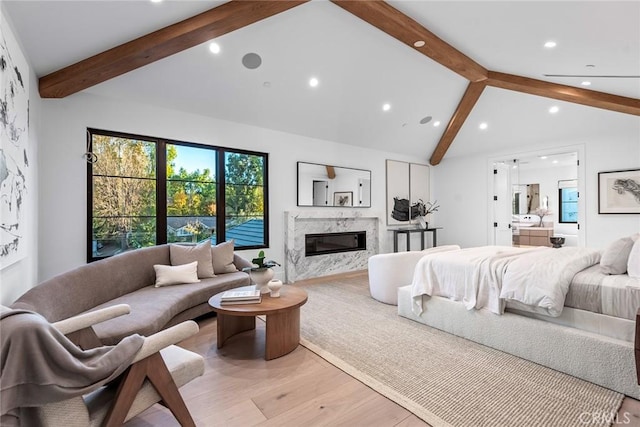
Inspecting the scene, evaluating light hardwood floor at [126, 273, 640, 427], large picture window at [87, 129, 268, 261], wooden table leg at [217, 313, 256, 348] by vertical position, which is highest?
large picture window at [87, 129, 268, 261]

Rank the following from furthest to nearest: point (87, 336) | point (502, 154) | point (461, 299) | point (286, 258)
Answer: point (502, 154) < point (286, 258) < point (461, 299) < point (87, 336)

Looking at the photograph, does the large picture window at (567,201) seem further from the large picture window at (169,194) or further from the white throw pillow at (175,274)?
the white throw pillow at (175,274)

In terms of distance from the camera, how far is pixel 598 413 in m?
1.78

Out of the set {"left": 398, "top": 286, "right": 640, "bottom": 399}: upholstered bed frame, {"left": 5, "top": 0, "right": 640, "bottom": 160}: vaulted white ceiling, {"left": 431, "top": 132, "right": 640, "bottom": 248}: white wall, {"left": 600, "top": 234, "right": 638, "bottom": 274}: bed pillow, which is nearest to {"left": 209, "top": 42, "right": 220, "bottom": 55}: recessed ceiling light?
{"left": 5, "top": 0, "right": 640, "bottom": 160}: vaulted white ceiling

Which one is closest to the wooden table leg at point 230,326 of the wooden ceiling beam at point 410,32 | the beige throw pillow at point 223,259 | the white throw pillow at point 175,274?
the white throw pillow at point 175,274

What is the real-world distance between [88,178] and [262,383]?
325 centimetres

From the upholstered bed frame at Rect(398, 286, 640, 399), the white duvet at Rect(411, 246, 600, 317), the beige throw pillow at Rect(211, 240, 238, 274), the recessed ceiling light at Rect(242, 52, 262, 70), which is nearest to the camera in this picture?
the upholstered bed frame at Rect(398, 286, 640, 399)

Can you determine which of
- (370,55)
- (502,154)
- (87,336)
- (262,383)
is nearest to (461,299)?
(262,383)

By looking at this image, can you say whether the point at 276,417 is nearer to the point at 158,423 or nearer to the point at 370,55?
the point at 158,423

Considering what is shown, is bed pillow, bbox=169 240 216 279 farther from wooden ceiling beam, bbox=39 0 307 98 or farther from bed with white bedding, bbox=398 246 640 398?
bed with white bedding, bbox=398 246 640 398

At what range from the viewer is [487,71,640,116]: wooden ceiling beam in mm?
4289

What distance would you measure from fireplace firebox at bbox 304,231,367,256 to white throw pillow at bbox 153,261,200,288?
2395 millimetres

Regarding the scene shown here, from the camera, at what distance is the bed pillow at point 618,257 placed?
2.34 metres

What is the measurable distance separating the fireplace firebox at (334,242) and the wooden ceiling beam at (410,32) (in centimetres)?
342
